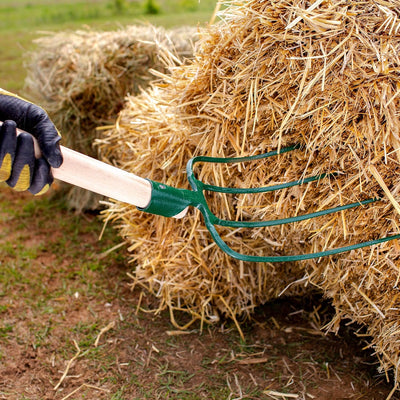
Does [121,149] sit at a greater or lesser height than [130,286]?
greater

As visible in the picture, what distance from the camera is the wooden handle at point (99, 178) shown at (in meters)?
1.45

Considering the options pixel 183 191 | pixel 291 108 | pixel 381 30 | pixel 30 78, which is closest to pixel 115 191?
pixel 183 191

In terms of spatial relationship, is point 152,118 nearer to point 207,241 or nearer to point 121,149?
point 121,149

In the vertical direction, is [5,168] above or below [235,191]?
above

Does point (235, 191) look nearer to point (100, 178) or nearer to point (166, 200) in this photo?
point (166, 200)

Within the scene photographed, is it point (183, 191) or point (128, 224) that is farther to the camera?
point (128, 224)

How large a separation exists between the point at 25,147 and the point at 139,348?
1497mm

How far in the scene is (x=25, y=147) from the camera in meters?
1.35

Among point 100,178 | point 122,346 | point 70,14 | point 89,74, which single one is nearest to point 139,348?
point 122,346

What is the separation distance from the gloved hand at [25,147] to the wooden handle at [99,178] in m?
0.04

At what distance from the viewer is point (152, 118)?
2482 millimetres

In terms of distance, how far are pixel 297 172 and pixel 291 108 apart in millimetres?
302

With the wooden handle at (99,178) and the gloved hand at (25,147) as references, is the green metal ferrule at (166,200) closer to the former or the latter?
the wooden handle at (99,178)

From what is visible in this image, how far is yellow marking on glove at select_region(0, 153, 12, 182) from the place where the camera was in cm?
133
